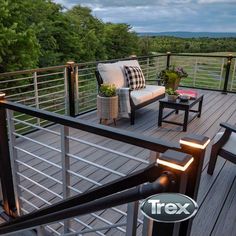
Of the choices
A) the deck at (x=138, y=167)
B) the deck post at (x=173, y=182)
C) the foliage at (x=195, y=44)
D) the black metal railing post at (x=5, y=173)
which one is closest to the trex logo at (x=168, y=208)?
the deck post at (x=173, y=182)

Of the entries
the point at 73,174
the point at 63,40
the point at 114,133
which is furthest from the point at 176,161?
the point at 63,40

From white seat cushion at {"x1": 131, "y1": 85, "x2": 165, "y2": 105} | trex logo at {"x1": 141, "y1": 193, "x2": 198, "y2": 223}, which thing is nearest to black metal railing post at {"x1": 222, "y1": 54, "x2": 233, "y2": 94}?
white seat cushion at {"x1": 131, "y1": 85, "x2": 165, "y2": 105}

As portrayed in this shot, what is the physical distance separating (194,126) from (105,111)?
1.38m

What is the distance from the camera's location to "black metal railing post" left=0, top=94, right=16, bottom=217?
1890 millimetres

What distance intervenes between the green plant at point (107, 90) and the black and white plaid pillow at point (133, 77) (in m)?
0.57

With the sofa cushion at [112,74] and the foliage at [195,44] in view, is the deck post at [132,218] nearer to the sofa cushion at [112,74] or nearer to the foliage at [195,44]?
the sofa cushion at [112,74]

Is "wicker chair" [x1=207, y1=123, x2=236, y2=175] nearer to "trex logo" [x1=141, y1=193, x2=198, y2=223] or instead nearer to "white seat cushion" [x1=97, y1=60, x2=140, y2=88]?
"trex logo" [x1=141, y1=193, x2=198, y2=223]

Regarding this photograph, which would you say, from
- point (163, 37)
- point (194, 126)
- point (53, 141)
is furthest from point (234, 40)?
point (53, 141)

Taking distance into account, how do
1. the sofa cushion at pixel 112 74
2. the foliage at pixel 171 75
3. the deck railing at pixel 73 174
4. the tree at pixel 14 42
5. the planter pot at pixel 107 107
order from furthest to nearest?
the tree at pixel 14 42 → the foliage at pixel 171 75 → the sofa cushion at pixel 112 74 → the planter pot at pixel 107 107 → the deck railing at pixel 73 174

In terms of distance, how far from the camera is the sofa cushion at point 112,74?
4109 millimetres

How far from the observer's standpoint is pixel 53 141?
3406 millimetres

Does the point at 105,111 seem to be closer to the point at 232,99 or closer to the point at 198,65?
the point at 232,99

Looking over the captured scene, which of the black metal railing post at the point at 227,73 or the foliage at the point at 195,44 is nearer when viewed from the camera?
the black metal railing post at the point at 227,73

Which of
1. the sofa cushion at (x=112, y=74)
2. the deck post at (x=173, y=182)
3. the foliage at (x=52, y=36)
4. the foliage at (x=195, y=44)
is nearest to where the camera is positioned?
the deck post at (x=173, y=182)
